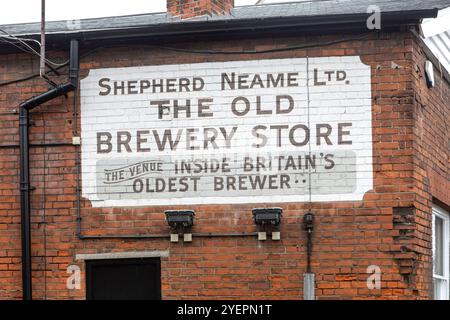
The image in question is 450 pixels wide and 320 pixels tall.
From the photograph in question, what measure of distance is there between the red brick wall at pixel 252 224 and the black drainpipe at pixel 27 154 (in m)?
0.11

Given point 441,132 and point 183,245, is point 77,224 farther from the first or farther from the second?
point 441,132

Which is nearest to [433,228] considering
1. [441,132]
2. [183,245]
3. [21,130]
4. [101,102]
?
[441,132]

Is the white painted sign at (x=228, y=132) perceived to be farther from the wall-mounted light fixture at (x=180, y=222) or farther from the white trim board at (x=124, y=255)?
the white trim board at (x=124, y=255)

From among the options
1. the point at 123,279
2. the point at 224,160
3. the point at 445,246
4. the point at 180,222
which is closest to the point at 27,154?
the point at 123,279

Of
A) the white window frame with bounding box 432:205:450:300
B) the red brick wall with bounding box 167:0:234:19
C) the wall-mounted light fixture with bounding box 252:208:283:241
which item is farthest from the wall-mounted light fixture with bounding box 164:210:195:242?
the white window frame with bounding box 432:205:450:300

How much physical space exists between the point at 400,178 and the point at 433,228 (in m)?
1.43

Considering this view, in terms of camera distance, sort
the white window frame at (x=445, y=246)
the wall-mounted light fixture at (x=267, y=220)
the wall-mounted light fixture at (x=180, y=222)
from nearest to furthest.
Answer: the wall-mounted light fixture at (x=267, y=220), the wall-mounted light fixture at (x=180, y=222), the white window frame at (x=445, y=246)

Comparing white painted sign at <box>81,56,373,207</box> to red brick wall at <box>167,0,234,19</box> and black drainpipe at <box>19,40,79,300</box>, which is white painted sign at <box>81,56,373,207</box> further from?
red brick wall at <box>167,0,234,19</box>

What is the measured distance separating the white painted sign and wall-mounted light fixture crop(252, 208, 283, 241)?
0.19 meters

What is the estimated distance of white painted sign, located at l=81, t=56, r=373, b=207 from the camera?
9.34 m

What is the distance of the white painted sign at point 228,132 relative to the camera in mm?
9344

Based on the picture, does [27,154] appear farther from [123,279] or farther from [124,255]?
[123,279]

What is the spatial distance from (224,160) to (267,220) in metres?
0.86

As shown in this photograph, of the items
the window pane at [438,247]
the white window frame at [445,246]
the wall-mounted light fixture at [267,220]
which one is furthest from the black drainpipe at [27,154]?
the window pane at [438,247]
